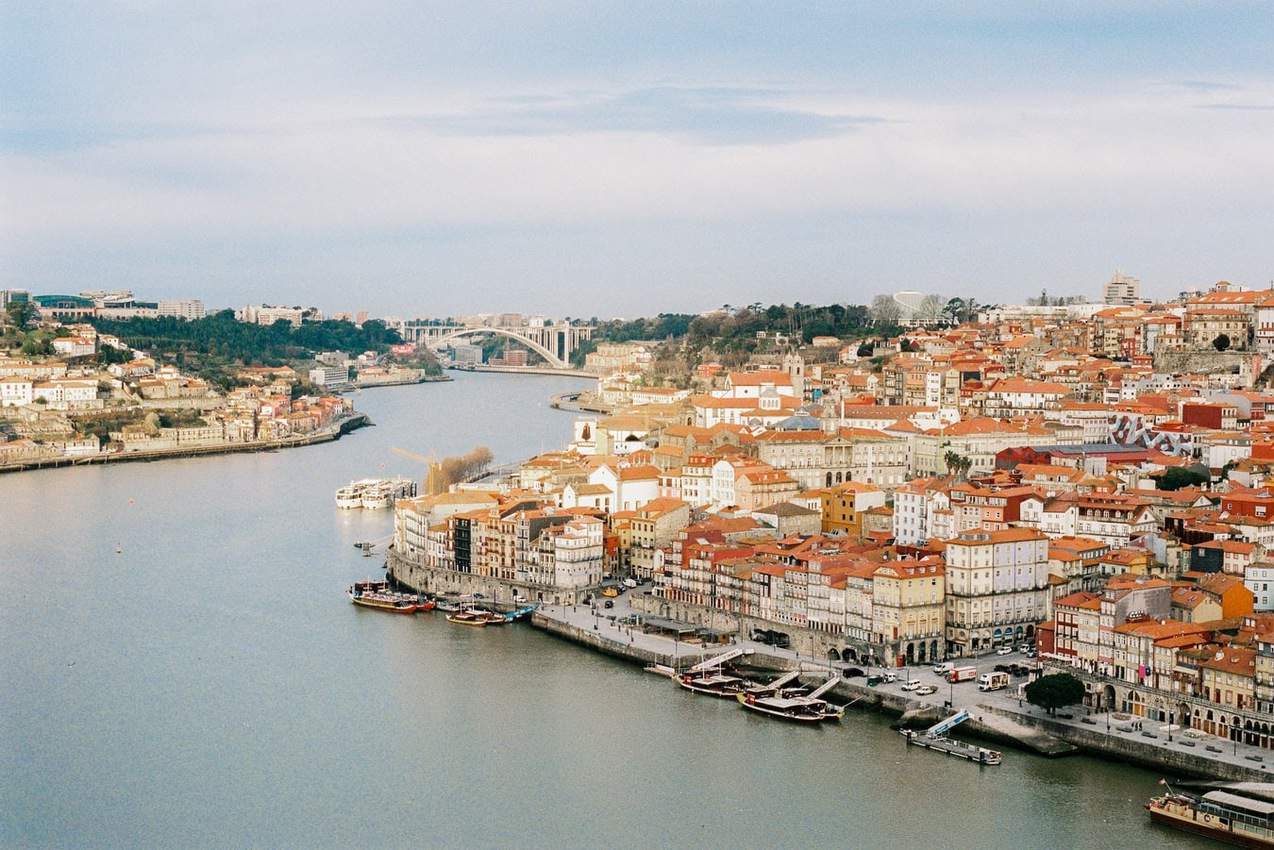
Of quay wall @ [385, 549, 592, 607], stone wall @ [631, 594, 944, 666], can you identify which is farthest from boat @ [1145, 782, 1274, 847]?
quay wall @ [385, 549, 592, 607]

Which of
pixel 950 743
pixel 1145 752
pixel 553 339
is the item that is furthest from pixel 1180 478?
pixel 553 339

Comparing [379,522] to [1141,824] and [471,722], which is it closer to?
[471,722]

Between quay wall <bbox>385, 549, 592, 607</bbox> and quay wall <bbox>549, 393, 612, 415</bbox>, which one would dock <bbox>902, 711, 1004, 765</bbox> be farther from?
quay wall <bbox>549, 393, 612, 415</bbox>

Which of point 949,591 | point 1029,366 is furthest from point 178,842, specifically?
point 1029,366

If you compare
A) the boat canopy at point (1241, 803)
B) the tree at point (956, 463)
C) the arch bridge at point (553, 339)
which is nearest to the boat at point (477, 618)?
the tree at point (956, 463)

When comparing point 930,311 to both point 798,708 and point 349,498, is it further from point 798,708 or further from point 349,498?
point 798,708

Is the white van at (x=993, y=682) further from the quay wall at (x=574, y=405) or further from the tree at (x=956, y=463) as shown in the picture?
the quay wall at (x=574, y=405)
